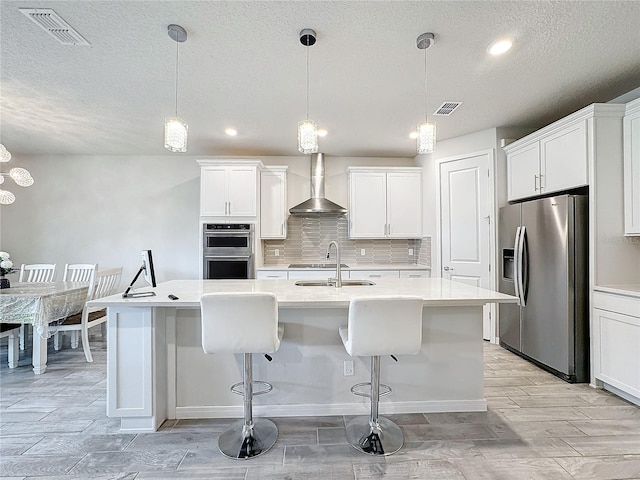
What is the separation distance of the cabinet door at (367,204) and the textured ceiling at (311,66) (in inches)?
32.9

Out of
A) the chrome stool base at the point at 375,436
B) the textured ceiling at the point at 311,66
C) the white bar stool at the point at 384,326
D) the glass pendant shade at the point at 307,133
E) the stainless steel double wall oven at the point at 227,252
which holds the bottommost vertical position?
the chrome stool base at the point at 375,436

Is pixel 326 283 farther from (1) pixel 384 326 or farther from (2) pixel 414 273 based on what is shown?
(2) pixel 414 273

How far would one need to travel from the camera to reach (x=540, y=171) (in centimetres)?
322

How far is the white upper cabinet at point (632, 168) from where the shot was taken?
2.58 metres

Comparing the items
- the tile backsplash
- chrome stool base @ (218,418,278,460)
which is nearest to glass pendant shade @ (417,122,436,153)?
chrome stool base @ (218,418,278,460)

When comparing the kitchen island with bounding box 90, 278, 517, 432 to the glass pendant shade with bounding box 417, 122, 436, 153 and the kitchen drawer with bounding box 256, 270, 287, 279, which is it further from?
the kitchen drawer with bounding box 256, 270, 287, 279

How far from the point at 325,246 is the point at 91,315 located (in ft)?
10.1

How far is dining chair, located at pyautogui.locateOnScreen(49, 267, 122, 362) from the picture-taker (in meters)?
3.31

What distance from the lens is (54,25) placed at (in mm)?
2016

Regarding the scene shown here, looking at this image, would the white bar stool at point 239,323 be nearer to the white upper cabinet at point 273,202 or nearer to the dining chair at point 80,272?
the white upper cabinet at point 273,202

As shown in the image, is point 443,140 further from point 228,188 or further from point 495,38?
point 228,188

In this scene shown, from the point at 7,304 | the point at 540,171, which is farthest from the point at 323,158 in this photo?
the point at 7,304

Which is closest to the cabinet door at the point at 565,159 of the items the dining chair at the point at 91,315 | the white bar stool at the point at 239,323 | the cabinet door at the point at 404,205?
the cabinet door at the point at 404,205

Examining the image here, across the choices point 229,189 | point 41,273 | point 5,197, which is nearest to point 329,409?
point 229,189
